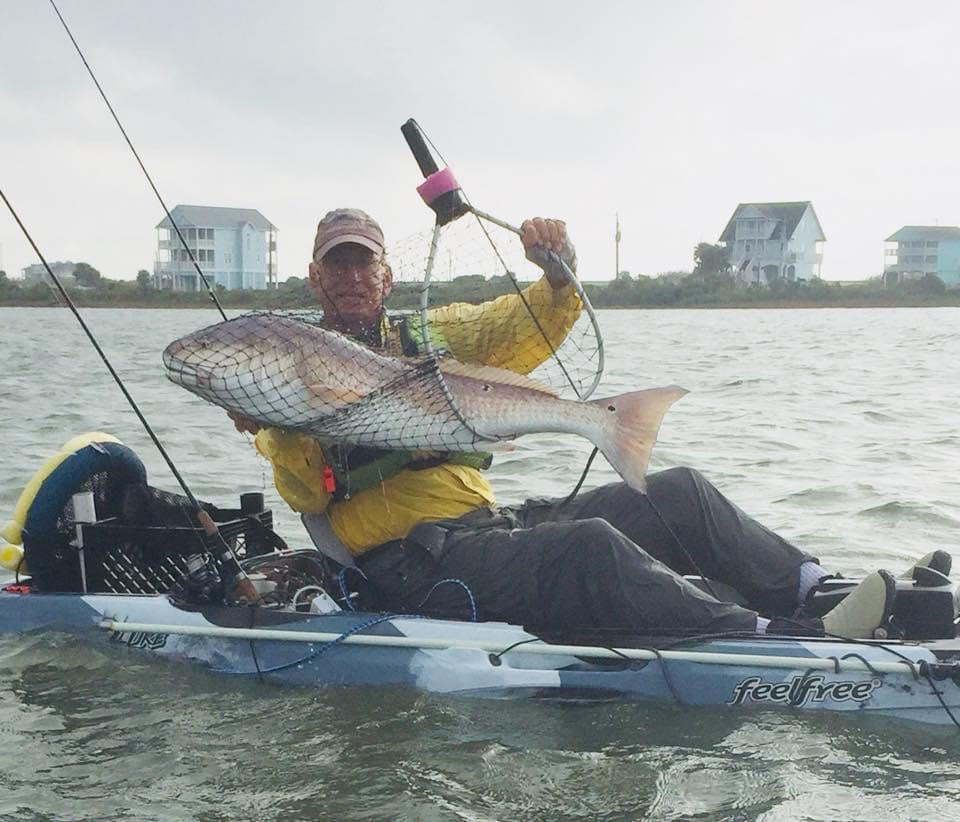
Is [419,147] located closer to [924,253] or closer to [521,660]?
[521,660]

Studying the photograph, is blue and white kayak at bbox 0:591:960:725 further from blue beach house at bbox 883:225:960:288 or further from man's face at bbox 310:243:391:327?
blue beach house at bbox 883:225:960:288

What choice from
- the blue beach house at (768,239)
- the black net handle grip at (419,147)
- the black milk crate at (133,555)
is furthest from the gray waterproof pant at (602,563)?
the blue beach house at (768,239)

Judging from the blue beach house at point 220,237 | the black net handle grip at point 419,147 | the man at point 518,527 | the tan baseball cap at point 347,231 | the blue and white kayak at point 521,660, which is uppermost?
Answer: the blue beach house at point 220,237

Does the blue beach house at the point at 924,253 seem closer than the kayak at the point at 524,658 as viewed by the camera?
No

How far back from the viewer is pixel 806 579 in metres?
5.23

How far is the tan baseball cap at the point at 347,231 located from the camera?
5086 millimetres

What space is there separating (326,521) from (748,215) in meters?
76.3

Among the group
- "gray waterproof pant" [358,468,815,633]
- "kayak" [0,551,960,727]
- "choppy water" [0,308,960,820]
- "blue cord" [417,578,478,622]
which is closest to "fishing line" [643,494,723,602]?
"gray waterproof pant" [358,468,815,633]

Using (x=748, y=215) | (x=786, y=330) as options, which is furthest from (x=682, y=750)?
(x=748, y=215)

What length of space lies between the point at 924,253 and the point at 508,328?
86864 mm

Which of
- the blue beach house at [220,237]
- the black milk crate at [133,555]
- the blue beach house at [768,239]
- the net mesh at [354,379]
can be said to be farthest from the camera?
the blue beach house at [768,239]

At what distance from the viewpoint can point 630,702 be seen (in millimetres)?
4852

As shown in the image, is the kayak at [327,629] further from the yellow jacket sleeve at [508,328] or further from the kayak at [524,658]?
the yellow jacket sleeve at [508,328]

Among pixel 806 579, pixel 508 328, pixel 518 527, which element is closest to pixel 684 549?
pixel 806 579
